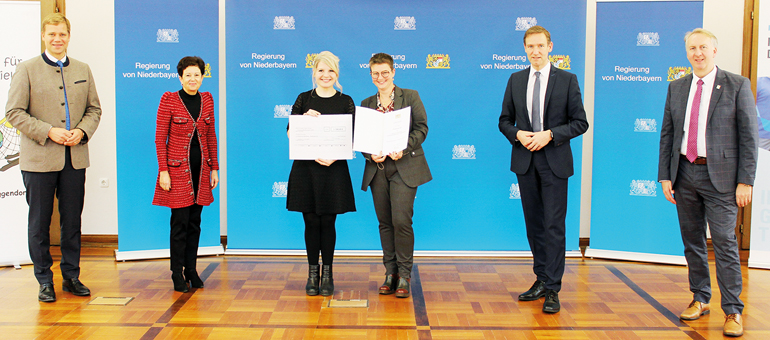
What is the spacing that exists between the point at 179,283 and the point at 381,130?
177 centimetres

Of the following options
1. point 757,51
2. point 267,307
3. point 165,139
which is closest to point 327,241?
point 267,307

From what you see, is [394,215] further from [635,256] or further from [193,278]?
[635,256]

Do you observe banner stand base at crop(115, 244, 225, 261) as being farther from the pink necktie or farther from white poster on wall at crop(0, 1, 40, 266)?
the pink necktie

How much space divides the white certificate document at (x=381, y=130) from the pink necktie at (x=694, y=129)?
1633 mm

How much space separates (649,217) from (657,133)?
2.44 feet

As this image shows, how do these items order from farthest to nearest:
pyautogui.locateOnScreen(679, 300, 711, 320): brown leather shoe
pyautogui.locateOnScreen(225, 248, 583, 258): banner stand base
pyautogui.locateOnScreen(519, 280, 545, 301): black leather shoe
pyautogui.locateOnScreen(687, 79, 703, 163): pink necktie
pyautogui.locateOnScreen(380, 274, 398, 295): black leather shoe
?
pyautogui.locateOnScreen(225, 248, 583, 258): banner stand base
pyautogui.locateOnScreen(380, 274, 398, 295): black leather shoe
pyautogui.locateOnScreen(519, 280, 545, 301): black leather shoe
pyautogui.locateOnScreen(679, 300, 711, 320): brown leather shoe
pyautogui.locateOnScreen(687, 79, 703, 163): pink necktie

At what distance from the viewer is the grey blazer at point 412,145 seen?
334 cm

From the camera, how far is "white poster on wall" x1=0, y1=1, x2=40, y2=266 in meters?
4.26

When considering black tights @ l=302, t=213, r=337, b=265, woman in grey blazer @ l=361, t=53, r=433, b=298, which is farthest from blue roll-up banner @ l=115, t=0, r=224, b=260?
woman in grey blazer @ l=361, t=53, r=433, b=298

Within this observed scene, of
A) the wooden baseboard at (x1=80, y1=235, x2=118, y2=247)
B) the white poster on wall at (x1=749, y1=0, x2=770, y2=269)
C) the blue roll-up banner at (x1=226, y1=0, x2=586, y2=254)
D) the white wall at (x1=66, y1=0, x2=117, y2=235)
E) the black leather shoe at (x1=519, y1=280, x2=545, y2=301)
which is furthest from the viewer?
the wooden baseboard at (x1=80, y1=235, x2=118, y2=247)

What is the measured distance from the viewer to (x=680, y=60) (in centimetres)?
445

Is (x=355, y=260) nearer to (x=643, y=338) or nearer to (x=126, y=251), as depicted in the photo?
(x=126, y=251)

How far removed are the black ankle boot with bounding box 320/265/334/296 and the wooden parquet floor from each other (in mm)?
52

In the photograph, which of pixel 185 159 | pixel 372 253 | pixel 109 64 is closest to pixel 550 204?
pixel 372 253
